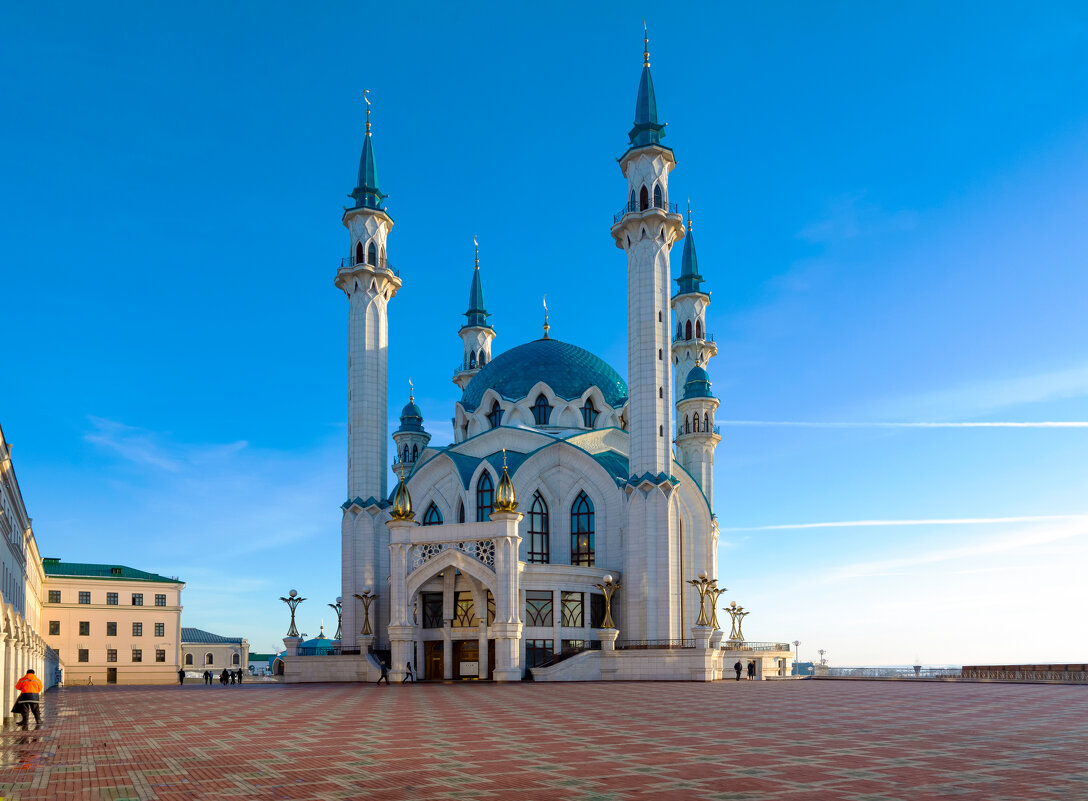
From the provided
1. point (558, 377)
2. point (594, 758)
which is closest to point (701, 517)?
point (558, 377)

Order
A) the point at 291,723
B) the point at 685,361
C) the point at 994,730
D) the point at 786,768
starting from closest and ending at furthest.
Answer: the point at 786,768 < the point at 994,730 < the point at 291,723 < the point at 685,361

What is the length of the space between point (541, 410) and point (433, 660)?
2053cm

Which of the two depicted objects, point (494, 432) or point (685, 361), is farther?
point (685, 361)

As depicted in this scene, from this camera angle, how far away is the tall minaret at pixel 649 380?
2069 inches

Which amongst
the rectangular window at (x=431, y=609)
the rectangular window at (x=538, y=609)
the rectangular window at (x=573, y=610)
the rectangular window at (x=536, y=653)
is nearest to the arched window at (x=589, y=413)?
the rectangular window at (x=573, y=610)

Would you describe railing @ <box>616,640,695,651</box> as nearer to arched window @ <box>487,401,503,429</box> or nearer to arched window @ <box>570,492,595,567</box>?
arched window @ <box>570,492,595,567</box>

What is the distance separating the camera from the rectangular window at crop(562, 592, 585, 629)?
173 ft

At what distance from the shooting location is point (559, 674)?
4762 centimetres

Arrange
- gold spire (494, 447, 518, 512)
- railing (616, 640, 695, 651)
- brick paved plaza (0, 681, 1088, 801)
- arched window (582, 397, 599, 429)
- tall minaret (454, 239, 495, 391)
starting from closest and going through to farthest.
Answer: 1. brick paved plaza (0, 681, 1088, 801)
2. gold spire (494, 447, 518, 512)
3. railing (616, 640, 695, 651)
4. arched window (582, 397, 599, 429)
5. tall minaret (454, 239, 495, 391)

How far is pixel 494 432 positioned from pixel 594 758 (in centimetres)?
4919

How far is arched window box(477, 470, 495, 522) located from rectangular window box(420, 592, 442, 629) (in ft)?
20.8

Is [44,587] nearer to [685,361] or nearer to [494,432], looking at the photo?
[494,432]

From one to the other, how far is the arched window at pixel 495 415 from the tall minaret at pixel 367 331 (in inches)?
365

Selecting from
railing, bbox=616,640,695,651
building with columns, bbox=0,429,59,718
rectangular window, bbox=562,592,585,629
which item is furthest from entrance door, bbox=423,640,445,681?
building with columns, bbox=0,429,59,718
